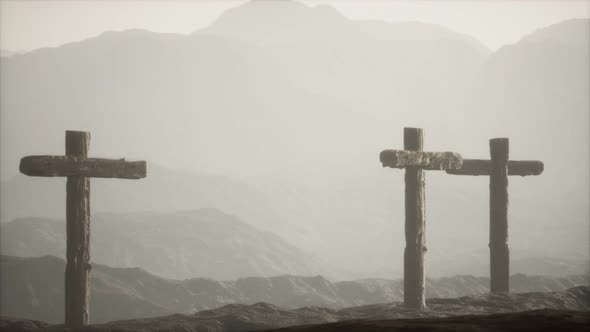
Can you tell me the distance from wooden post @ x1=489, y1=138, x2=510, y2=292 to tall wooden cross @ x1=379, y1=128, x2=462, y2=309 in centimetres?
189

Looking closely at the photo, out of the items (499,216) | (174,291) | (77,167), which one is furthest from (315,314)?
(174,291)

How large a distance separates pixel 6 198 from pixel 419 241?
185 feet

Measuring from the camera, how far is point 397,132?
388ft

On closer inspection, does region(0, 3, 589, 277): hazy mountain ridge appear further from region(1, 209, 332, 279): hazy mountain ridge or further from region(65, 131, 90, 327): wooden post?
region(65, 131, 90, 327): wooden post

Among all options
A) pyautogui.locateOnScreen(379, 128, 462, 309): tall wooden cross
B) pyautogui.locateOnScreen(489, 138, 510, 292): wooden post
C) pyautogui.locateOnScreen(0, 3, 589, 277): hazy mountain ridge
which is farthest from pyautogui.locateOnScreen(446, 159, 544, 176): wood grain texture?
pyautogui.locateOnScreen(0, 3, 589, 277): hazy mountain ridge

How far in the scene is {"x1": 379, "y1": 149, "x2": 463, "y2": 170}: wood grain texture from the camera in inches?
473

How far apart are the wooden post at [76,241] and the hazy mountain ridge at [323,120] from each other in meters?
52.5

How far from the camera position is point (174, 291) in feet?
73.7

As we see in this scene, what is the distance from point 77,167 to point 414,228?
5.76m

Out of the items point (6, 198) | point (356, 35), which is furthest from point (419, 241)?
point (356, 35)

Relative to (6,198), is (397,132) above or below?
above

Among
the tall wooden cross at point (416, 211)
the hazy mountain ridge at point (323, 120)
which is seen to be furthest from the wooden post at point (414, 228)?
the hazy mountain ridge at point (323, 120)

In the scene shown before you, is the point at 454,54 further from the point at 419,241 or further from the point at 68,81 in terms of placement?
the point at 419,241

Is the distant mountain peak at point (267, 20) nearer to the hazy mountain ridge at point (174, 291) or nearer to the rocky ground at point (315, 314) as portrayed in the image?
the hazy mountain ridge at point (174, 291)
